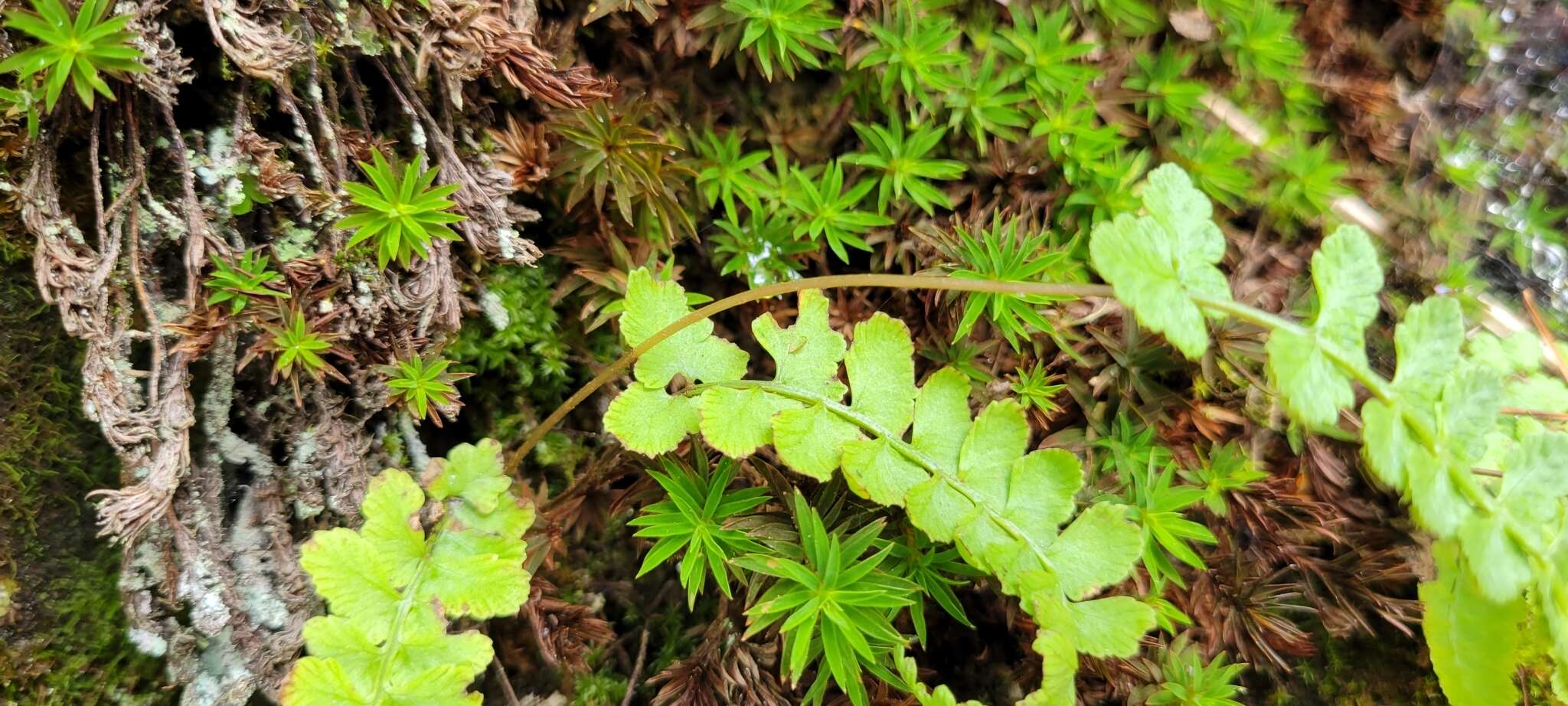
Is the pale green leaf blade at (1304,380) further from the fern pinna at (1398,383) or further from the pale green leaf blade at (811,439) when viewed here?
the pale green leaf blade at (811,439)

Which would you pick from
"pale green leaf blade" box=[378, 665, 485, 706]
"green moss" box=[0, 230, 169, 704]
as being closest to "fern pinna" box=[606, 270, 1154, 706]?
"pale green leaf blade" box=[378, 665, 485, 706]

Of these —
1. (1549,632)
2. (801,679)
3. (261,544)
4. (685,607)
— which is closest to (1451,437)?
(1549,632)

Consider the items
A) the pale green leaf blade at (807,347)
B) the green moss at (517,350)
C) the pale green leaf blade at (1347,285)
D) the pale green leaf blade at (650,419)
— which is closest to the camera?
the pale green leaf blade at (1347,285)

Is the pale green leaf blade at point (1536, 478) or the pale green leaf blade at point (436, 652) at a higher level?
the pale green leaf blade at point (1536, 478)

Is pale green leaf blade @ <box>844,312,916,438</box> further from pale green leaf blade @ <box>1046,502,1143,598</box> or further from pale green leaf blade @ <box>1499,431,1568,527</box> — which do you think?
pale green leaf blade @ <box>1499,431,1568,527</box>

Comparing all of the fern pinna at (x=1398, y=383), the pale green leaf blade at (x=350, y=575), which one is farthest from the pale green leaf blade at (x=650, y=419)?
the fern pinna at (x=1398, y=383)

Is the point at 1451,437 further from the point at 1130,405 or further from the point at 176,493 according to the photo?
the point at 176,493
